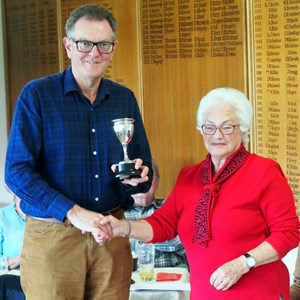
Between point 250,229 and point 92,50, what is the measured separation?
824 millimetres

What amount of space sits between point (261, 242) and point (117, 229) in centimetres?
51

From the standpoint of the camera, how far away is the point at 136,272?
9.73 feet

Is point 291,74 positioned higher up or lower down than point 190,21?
lower down

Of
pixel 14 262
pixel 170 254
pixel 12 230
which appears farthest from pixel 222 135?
pixel 12 230

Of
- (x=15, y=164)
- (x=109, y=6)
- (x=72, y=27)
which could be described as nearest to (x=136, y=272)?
(x=15, y=164)

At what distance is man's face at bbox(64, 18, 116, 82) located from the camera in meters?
1.99

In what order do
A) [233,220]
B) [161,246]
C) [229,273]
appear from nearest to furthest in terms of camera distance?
[229,273]
[233,220]
[161,246]

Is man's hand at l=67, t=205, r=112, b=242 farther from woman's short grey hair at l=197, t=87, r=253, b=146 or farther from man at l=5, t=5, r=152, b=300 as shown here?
woman's short grey hair at l=197, t=87, r=253, b=146

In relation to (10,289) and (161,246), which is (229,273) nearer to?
(10,289)

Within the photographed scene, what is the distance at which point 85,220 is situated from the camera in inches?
76.4

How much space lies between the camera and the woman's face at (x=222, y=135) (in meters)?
2.20

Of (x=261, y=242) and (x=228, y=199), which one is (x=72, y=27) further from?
(x=261, y=242)

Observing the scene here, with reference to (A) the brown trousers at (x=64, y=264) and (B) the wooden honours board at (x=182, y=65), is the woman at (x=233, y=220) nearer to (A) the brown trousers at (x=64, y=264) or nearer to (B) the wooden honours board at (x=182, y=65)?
(A) the brown trousers at (x=64, y=264)

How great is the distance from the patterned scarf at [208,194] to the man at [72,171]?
253 mm
